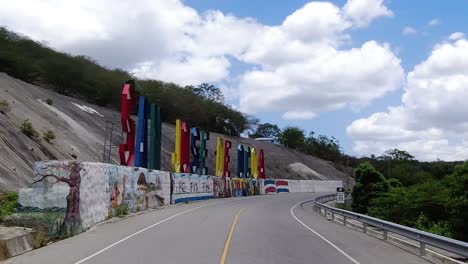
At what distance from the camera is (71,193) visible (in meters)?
18.3

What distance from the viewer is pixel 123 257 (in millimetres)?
13375

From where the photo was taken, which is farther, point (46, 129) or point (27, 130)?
point (46, 129)

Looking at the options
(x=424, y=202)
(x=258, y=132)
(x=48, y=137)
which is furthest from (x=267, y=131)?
(x=424, y=202)

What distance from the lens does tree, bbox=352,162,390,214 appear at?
40.1 meters

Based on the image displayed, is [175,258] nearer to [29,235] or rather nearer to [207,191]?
[29,235]

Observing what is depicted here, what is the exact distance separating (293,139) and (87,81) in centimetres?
8608

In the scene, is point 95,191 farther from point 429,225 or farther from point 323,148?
point 323,148

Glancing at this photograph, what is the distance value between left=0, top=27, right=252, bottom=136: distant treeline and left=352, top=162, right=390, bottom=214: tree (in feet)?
187

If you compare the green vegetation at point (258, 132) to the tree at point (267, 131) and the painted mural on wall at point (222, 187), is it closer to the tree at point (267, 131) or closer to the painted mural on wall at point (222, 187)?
the tree at point (267, 131)

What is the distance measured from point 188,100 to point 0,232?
107586mm

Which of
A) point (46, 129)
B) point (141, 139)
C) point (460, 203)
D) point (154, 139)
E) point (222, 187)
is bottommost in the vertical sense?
point (460, 203)

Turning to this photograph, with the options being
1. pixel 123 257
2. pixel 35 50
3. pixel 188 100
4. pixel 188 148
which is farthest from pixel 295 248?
pixel 188 100

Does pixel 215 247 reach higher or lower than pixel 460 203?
lower

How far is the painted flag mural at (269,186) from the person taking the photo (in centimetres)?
8819
